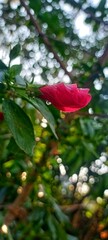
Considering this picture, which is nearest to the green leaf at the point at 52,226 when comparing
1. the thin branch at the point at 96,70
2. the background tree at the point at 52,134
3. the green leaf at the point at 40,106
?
the background tree at the point at 52,134

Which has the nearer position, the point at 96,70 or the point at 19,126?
the point at 19,126

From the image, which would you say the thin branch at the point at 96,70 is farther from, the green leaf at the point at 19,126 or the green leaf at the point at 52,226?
the green leaf at the point at 19,126

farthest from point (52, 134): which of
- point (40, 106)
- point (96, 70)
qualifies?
point (40, 106)

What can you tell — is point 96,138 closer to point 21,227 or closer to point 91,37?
point 21,227

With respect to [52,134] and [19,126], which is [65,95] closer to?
[19,126]

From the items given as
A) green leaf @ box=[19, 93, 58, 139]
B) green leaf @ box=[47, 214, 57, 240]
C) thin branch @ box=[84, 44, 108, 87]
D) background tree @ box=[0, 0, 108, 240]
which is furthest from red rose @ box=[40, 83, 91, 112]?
green leaf @ box=[47, 214, 57, 240]

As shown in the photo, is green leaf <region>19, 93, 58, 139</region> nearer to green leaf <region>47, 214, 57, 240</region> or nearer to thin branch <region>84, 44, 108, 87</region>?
thin branch <region>84, 44, 108, 87</region>
